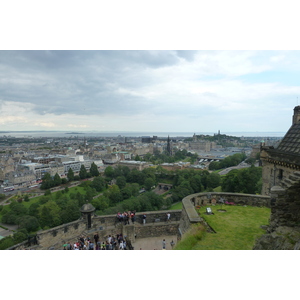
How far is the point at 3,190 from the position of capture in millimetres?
43031

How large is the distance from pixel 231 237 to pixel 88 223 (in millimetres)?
3485

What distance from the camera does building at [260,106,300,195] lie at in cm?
549

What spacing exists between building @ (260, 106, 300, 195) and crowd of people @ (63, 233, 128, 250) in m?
3.83

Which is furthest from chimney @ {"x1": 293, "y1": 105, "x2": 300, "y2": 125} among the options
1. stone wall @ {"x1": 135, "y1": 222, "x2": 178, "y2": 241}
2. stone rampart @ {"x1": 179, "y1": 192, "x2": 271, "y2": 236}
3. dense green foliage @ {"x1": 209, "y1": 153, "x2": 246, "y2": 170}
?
dense green foliage @ {"x1": 209, "y1": 153, "x2": 246, "y2": 170}

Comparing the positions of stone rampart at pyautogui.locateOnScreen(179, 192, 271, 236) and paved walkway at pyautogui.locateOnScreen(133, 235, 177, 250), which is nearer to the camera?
stone rampart at pyautogui.locateOnScreen(179, 192, 271, 236)

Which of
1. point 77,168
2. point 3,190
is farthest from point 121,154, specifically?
point 3,190

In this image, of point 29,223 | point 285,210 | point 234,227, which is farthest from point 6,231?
point 285,210

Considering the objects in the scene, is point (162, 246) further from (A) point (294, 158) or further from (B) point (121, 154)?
(B) point (121, 154)

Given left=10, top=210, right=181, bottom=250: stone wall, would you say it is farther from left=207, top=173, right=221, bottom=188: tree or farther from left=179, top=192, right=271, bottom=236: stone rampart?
left=207, top=173, right=221, bottom=188: tree

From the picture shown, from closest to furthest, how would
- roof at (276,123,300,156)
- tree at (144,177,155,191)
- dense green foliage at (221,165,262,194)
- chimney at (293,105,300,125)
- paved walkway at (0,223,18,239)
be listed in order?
roof at (276,123,300,156) < chimney at (293,105,300,125) < dense green foliage at (221,165,262,194) < paved walkway at (0,223,18,239) < tree at (144,177,155,191)

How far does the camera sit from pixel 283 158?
5.80m

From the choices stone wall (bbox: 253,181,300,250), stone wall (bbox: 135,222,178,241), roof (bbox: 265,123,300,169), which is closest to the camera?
stone wall (bbox: 253,181,300,250)

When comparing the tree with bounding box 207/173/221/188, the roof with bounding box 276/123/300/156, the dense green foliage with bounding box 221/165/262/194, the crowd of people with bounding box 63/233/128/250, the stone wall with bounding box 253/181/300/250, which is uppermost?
the roof with bounding box 276/123/300/156

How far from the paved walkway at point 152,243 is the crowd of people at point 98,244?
32 centimetres
